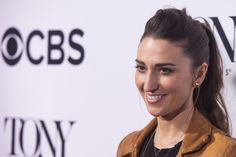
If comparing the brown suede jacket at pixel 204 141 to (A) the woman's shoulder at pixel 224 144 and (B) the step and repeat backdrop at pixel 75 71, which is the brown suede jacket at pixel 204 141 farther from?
(B) the step and repeat backdrop at pixel 75 71

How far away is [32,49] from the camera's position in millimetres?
1788

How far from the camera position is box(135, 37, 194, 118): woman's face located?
99 cm

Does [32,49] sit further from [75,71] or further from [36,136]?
[36,136]

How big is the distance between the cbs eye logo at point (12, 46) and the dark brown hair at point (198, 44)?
897mm

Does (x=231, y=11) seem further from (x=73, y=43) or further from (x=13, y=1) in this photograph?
(x=13, y=1)

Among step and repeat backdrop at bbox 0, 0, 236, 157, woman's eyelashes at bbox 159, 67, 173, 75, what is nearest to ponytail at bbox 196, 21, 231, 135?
woman's eyelashes at bbox 159, 67, 173, 75

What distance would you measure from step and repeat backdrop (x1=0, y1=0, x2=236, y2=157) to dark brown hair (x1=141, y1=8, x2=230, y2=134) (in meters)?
0.32

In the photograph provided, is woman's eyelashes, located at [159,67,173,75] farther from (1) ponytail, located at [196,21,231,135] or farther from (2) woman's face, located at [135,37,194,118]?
(1) ponytail, located at [196,21,231,135]

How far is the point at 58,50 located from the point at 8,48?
24cm

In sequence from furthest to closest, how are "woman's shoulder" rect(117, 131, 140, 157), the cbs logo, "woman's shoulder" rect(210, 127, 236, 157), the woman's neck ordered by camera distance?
the cbs logo
"woman's shoulder" rect(117, 131, 140, 157)
the woman's neck
"woman's shoulder" rect(210, 127, 236, 157)

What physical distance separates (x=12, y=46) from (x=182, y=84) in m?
1.02

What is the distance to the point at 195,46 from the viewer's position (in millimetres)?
1005

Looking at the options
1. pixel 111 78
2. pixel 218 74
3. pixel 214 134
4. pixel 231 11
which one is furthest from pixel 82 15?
pixel 214 134

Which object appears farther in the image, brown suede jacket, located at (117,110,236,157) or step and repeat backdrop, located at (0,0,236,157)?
step and repeat backdrop, located at (0,0,236,157)
